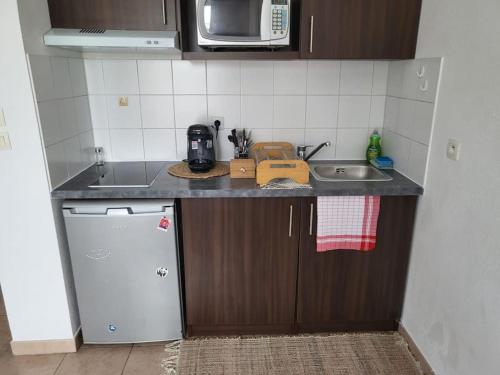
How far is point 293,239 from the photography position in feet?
6.08

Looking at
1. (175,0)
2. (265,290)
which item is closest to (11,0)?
(175,0)

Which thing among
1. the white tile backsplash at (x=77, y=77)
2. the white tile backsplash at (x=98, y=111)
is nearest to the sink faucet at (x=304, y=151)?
the white tile backsplash at (x=98, y=111)

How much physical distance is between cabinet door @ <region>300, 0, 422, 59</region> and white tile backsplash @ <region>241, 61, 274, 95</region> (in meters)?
0.37

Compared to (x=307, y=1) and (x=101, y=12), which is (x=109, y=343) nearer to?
(x=101, y=12)

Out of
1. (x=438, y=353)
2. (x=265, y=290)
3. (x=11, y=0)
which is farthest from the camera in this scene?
(x=265, y=290)

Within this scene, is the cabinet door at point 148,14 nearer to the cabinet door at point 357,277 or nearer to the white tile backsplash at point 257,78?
the white tile backsplash at point 257,78

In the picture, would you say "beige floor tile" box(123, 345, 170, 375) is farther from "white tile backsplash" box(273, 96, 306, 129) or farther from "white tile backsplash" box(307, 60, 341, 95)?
"white tile backsplash" box(307, 60, 341, 95)

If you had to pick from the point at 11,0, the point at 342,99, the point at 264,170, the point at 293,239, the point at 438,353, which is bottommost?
the point at 438,353

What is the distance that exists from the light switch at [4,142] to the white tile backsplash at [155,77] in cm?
77

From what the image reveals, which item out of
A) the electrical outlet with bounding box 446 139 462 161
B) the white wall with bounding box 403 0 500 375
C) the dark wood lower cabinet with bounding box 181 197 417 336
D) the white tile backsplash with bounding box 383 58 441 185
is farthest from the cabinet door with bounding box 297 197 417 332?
the electrical outlet with bounding box 446 139 462 161

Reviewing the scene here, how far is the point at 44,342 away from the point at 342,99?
2120mm

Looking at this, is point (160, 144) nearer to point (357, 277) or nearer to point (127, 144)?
point (127, 144)

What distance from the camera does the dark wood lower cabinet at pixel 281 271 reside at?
1.81 meters

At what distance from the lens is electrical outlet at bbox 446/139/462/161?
150 cm
